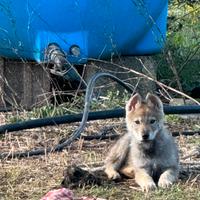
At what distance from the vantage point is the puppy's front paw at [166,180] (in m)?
5.20

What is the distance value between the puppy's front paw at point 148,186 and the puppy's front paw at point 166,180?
5 cm

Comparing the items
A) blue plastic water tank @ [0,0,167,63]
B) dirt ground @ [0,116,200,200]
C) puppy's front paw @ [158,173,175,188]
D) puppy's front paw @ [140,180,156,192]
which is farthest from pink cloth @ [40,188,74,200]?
blue plastic water tank @ [0,0,167,63]

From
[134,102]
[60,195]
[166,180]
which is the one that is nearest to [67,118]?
[134,102]

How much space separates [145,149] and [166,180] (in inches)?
14.6

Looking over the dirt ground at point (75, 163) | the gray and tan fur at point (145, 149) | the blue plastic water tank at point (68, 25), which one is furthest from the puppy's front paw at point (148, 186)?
the blue plastic water tank at point (68, 25)

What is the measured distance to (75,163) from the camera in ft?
19.7

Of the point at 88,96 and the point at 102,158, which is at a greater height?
the point at 88,96

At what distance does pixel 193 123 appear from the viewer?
7777 millimetres

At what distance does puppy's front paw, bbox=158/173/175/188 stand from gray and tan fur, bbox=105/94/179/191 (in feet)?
0.12

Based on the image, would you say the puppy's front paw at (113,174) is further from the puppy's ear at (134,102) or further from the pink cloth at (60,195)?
the pink cloth at (60,195)

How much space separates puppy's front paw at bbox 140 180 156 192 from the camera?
5.13m

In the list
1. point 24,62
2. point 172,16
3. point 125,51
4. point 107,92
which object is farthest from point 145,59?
point 172,16

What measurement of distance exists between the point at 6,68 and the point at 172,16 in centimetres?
348

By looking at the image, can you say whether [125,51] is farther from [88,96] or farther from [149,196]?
[149,196]
